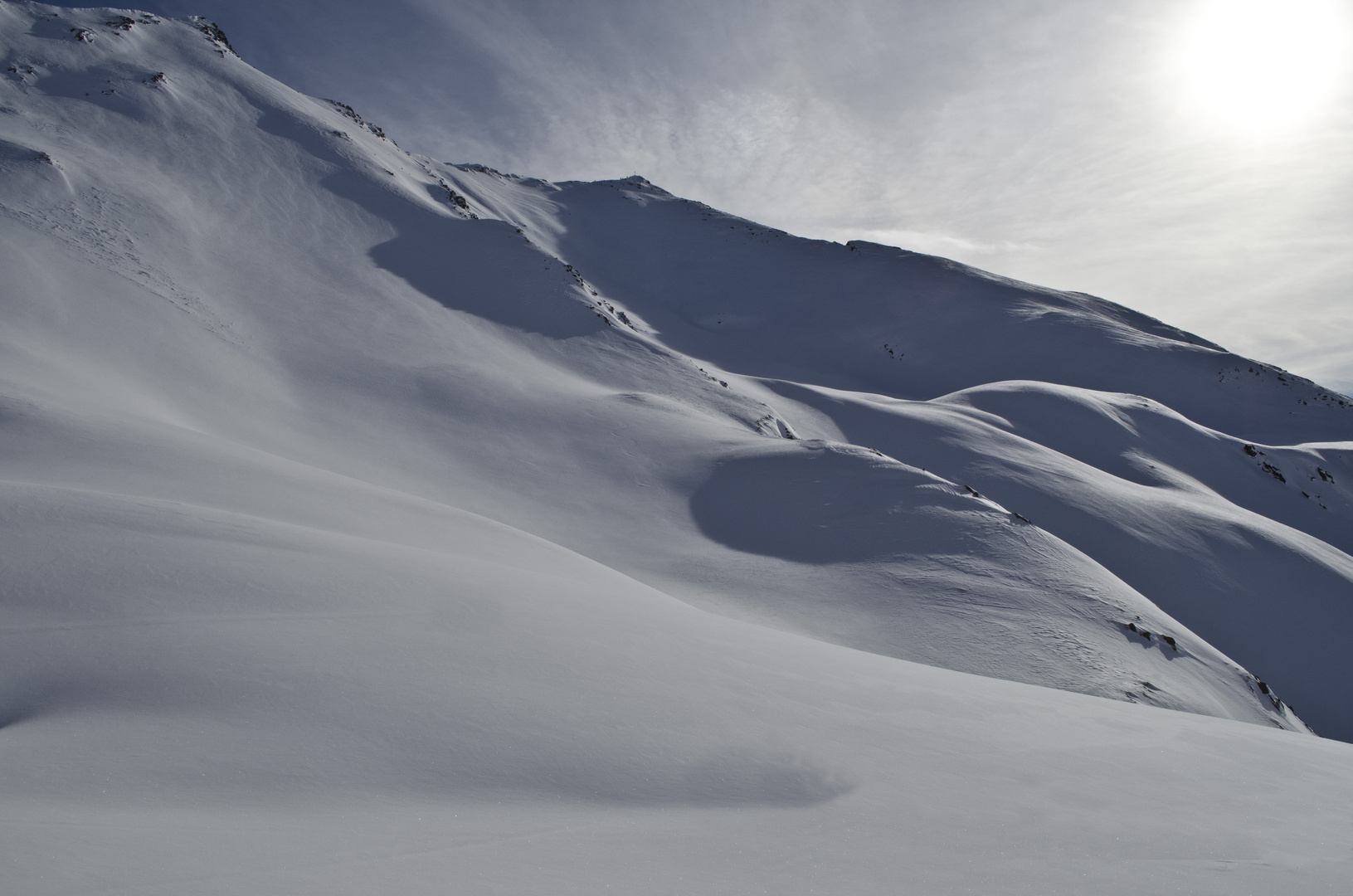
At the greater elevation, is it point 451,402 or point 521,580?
point 451,402

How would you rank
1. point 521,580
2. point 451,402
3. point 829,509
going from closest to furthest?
point 521,580 < point 829,509 < point 451,402

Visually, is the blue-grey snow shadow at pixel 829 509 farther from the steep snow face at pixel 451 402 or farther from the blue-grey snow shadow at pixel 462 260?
the blue-grey snow shadow at pixel 462 260

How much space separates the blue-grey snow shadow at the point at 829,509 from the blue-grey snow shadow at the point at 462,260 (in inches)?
440

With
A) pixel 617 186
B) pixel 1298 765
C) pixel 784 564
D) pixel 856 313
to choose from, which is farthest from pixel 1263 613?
pixel 617 186

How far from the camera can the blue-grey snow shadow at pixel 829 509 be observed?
11867 mm

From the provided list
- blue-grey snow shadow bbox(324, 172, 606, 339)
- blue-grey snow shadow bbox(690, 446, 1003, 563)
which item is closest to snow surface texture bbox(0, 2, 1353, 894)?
blue-grey snow shadow bbox(690, 446, 1003, 563)

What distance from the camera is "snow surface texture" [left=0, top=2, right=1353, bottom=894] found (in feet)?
8.23

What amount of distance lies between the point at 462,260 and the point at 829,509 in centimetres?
1845

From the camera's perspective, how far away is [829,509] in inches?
515

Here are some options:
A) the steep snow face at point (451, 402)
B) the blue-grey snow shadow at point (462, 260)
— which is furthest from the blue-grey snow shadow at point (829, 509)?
the blue-grey snow shadow at point (462, 260)

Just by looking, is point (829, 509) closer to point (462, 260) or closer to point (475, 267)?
point (475, 267)

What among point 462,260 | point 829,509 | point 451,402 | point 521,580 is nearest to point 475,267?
point 462,260

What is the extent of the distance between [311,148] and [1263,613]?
35.1 metres

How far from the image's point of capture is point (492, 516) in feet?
36.6
